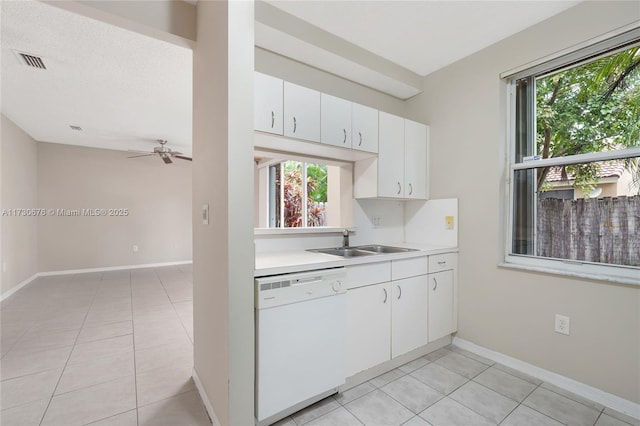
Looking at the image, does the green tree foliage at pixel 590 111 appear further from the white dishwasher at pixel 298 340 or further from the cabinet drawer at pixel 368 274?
the white dishwasher at pixel 298 340

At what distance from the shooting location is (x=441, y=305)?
2543mm

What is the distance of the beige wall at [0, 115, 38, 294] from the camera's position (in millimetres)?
4037

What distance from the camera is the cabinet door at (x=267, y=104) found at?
1828 mm

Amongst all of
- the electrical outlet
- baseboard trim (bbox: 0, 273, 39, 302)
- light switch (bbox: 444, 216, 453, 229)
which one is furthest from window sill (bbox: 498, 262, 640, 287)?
baseboard trim (bbox: 0, 273, 39, 302)

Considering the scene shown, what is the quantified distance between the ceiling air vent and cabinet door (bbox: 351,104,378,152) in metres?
2.88

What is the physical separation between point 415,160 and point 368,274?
56.1 inches

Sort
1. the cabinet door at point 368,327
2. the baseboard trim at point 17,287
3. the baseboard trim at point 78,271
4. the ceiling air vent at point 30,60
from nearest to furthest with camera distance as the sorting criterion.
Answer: the cabinet door at point 368,327 → the ceiling air vent at point 30,60 → the baseboard trim at point 17,287 → the baseboard trim at point 78,271

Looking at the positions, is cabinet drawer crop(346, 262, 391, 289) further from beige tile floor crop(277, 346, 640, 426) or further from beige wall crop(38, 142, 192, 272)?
beige wall crop(38, 142, 192, 272)

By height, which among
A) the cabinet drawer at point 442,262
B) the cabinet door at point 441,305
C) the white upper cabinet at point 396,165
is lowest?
the cabinet door at point 441,305

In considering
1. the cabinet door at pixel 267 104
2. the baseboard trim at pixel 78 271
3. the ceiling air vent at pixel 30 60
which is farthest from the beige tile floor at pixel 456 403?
the baseboard trim at pixel 78 271

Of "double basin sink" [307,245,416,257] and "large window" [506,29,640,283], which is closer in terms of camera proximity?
"large window" [506,29,640,283]

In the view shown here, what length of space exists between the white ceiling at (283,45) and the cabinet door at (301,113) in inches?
16.9

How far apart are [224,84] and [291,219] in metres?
1.77

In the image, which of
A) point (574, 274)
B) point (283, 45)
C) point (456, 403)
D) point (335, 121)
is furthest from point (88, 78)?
point (574, 274)
